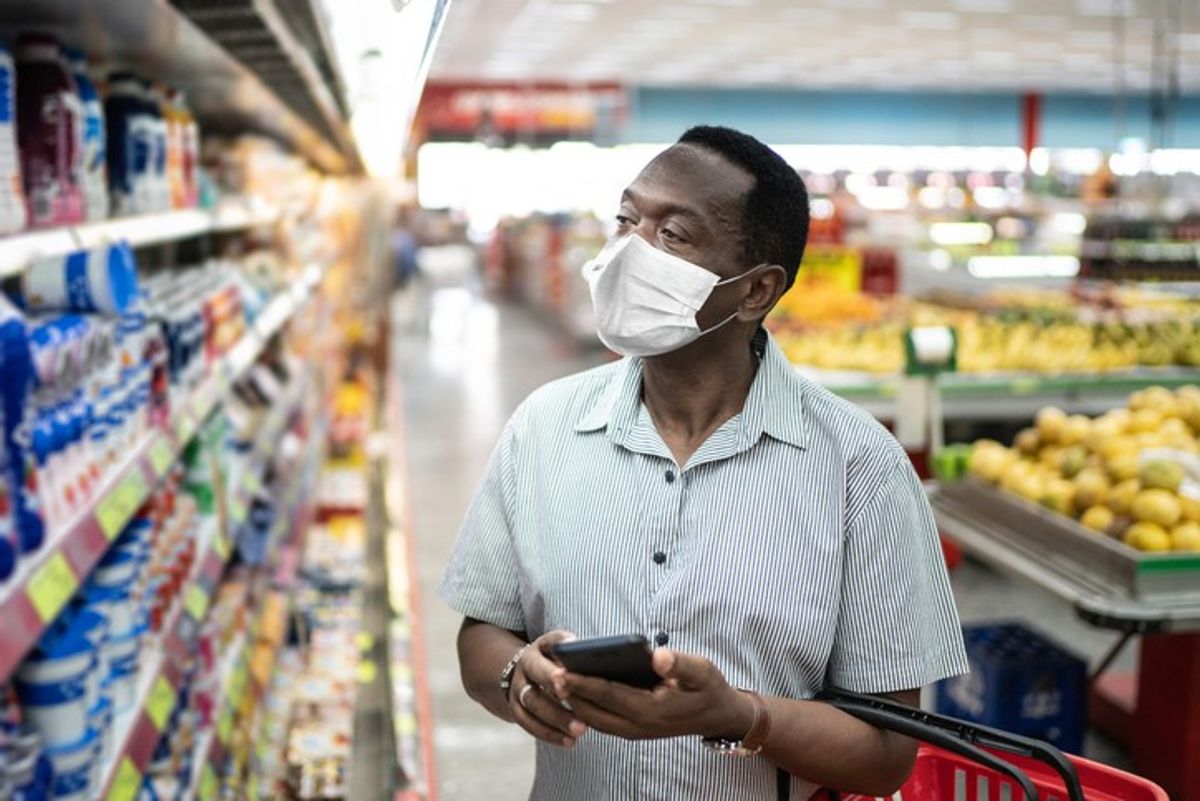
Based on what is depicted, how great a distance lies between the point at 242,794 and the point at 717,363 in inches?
81.3

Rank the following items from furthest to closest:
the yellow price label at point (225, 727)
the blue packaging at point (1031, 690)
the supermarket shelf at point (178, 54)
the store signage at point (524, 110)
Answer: the store signage at point (524, 110) < the blue packaging at point (1031, 690) < the yellow price label at point (225, 727) < the supermarket shelf at point (178, 54)

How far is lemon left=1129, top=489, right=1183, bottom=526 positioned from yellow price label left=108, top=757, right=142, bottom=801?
2.48 meters

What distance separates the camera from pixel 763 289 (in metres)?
1.53

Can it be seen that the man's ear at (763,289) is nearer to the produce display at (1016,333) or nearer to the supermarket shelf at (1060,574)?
the supermarket shelf at (1060,574)

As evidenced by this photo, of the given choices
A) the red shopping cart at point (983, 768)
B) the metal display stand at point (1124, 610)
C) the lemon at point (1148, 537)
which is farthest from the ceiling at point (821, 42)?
the red shopping cart at point (983, 768)

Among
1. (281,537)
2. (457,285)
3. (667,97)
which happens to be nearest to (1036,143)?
(667,97)

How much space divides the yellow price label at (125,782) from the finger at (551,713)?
0.82m

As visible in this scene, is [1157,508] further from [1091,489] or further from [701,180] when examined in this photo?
[701,180]

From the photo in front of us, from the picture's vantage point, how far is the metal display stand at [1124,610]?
2926 mm

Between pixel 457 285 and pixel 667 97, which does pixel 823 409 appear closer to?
pixel 457 285

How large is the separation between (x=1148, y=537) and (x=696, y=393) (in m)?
2.04

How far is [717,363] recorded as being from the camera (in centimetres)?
157

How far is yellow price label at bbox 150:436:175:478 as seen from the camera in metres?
2.08

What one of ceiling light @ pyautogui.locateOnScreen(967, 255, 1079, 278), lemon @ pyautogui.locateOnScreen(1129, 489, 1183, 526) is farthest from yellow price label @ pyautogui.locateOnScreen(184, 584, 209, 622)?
ceiling light @ pyautogui.locateOnScreen(967, 255, 1079, 278)
